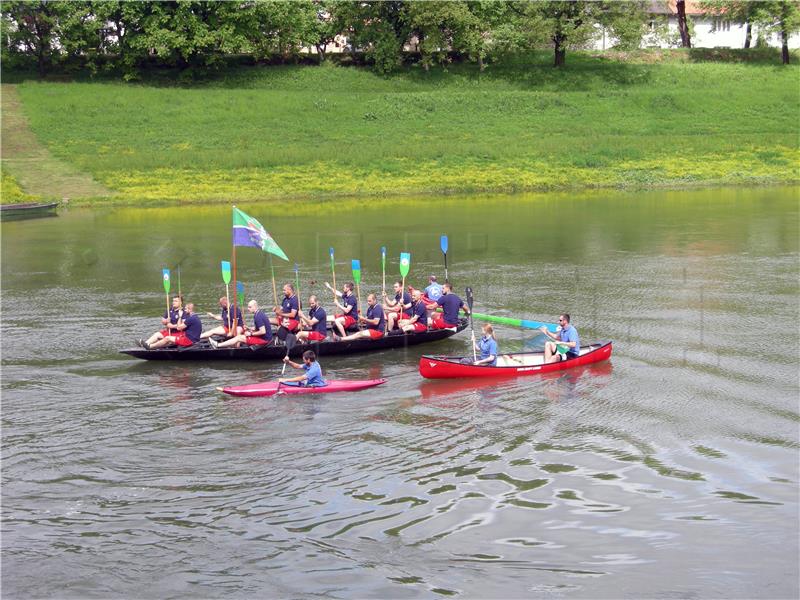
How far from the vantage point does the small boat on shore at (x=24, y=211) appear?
45.4 meters

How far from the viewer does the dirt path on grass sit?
50000mm

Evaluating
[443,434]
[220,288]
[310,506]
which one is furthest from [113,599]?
[220,288]

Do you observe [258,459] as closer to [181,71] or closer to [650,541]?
[650,541]

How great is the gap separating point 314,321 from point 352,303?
1451 millimetres

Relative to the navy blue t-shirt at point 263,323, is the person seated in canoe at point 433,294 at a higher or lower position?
higher

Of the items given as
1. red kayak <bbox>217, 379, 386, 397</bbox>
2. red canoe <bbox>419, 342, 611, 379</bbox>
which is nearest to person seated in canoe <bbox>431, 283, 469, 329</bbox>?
red canoe <bbox>419, 342, 611, 379</bbox>

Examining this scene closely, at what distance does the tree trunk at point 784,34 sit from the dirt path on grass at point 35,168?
51748mm

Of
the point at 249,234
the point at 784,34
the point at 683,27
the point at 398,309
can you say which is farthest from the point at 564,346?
the point at 683,27

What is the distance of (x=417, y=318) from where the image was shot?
23.4m

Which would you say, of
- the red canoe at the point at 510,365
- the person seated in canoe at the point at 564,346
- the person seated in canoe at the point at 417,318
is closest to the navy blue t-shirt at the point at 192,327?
the person seated in canoe at the point at 417,318

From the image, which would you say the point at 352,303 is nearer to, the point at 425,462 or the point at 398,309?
the point at 398,309

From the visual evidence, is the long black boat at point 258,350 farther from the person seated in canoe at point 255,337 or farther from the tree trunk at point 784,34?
the tree trunk at point 784,34

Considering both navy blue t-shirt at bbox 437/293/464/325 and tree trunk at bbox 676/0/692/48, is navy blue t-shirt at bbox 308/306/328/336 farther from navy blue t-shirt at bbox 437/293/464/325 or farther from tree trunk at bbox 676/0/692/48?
tree trunk at bbox 676/0/692/48

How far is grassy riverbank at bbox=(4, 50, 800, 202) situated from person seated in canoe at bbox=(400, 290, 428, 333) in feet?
92.4
